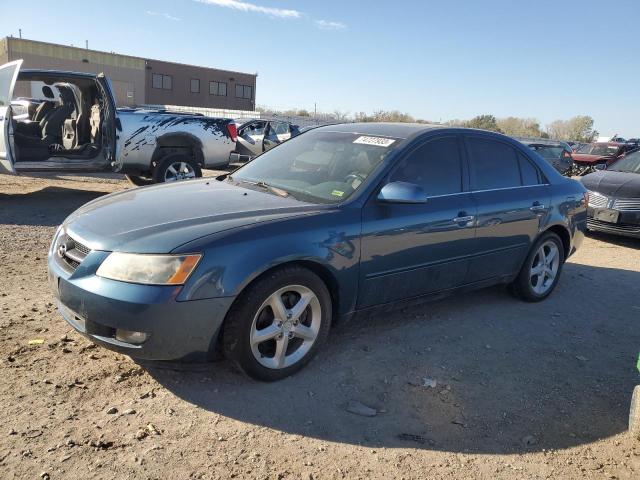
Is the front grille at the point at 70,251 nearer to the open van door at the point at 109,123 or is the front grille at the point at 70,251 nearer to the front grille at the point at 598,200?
the open van door at the point at 109,123

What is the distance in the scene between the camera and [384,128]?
4.53 metres

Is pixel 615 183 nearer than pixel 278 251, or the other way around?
pixel 278 251

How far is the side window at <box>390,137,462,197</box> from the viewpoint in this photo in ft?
13.3

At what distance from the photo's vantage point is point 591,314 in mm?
5145

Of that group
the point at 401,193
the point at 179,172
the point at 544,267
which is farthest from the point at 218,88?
the point at 401,193

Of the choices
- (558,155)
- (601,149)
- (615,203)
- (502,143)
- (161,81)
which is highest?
(161,81)

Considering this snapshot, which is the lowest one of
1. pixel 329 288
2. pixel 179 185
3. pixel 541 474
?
pixel 541 474

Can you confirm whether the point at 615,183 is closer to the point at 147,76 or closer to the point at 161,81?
the point at 147,76

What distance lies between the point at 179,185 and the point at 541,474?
3186 millimetres

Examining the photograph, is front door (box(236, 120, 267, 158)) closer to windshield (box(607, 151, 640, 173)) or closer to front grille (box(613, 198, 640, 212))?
windshield (box(607, 151, 640, 173))

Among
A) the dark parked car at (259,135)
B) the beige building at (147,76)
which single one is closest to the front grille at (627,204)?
the dark parked car at (259,135)

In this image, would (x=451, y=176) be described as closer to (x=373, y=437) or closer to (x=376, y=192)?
(x=376, y=192)

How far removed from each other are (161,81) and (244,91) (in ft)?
33.4

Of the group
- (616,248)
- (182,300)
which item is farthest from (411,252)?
(616,248)
